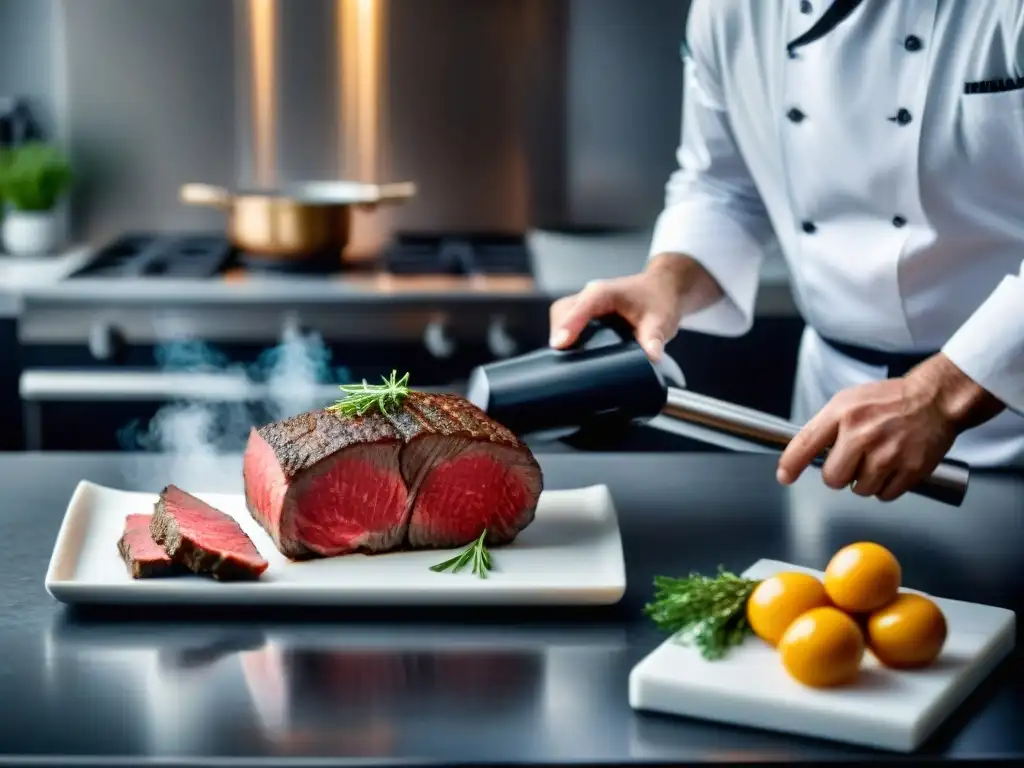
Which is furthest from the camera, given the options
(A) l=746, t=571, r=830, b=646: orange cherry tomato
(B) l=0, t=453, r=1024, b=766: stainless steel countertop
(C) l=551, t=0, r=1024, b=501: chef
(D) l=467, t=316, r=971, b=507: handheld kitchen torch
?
(C) l=551, t=0, r=1024, b=501: chef

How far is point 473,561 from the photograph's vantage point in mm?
1392

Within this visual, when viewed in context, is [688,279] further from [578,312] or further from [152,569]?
[152,569]

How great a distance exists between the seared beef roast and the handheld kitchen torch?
0.09 metres

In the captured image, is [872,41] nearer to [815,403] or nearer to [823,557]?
[815,403]

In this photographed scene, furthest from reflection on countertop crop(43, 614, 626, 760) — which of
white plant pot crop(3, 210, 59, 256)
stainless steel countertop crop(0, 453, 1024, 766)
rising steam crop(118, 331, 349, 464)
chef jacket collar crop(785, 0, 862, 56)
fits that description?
white plant pot crop(3, 210, 59, 256)

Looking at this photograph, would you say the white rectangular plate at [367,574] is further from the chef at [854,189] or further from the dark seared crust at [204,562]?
the chef at [854,189]

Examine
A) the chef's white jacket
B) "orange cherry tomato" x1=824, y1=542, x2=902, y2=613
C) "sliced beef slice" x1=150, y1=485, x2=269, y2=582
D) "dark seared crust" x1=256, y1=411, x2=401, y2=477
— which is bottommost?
"sliced beef slice" x1=150, y1=485, x2=269, y2=582

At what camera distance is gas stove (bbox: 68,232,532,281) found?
305 centimetres

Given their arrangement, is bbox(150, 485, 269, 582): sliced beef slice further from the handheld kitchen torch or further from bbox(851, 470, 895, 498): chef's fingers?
bbox(851, 470, 895, 498): chef's fingers

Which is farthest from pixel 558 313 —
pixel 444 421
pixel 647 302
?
pixel 444 421

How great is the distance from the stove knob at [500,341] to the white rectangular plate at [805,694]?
1.74m

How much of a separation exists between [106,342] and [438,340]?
653 millimetres

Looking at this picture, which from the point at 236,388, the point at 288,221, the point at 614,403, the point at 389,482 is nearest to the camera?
the point at 389,482

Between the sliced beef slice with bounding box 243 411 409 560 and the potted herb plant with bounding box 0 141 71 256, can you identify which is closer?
the sliced beef slice with bounding box 243 411 409 560
